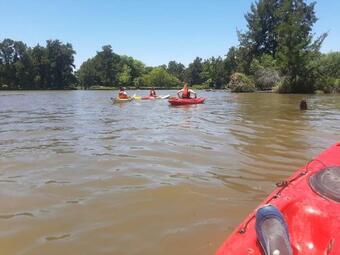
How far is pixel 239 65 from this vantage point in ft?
212

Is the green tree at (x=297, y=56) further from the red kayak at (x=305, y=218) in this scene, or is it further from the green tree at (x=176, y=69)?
the green tree at (x=176, y=69)

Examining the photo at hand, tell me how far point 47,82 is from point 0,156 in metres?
93.0

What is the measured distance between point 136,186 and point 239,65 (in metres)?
60.4

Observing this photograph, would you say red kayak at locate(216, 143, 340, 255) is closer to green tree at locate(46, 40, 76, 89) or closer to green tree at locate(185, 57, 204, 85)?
green tree at locate(46, 40, 76, 89)

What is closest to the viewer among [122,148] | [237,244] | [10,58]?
[237,244]

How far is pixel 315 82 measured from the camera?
1852 inches

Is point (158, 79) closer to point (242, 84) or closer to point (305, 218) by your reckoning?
point (242, 84)

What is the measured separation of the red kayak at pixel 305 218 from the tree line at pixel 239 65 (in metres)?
44.3

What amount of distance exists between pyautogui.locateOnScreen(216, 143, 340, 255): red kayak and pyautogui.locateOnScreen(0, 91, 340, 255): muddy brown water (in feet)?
3.03

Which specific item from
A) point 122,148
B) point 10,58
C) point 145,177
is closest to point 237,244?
point 145,177

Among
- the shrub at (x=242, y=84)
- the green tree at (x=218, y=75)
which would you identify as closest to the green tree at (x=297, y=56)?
the shrub at (x=242, y=84)

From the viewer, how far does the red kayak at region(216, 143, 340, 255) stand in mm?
2896

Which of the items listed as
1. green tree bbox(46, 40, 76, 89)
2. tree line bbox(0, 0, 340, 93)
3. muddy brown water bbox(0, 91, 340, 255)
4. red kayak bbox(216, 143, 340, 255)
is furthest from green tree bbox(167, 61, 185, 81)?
red kayak bbox(216, 143, 340, 255)

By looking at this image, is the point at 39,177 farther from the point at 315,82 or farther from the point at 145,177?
the point at 315,82
